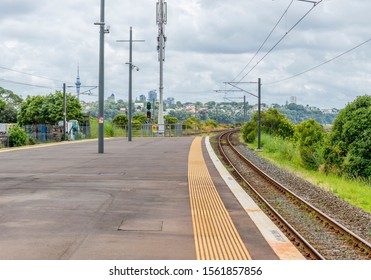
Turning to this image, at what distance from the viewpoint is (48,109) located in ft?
236

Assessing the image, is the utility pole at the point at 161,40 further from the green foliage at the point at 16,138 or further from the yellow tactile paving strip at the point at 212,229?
the yellow tactile paving strip at the point at 212,229

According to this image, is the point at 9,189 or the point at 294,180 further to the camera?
the point at 294,180

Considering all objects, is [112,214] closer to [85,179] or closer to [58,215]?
[58,215]

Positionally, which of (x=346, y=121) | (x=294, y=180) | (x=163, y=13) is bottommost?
(x=294, y=180)

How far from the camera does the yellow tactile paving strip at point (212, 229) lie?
8078 mm

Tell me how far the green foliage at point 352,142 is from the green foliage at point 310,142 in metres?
3.04

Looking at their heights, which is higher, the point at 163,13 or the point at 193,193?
the point at 163,13

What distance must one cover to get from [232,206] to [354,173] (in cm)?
1186

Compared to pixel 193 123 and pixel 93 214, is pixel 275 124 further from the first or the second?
pixel 93 214

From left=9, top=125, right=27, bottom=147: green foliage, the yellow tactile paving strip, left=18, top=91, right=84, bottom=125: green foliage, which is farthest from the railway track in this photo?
left=18, top=91, right=84, bottom=125: green foliage
